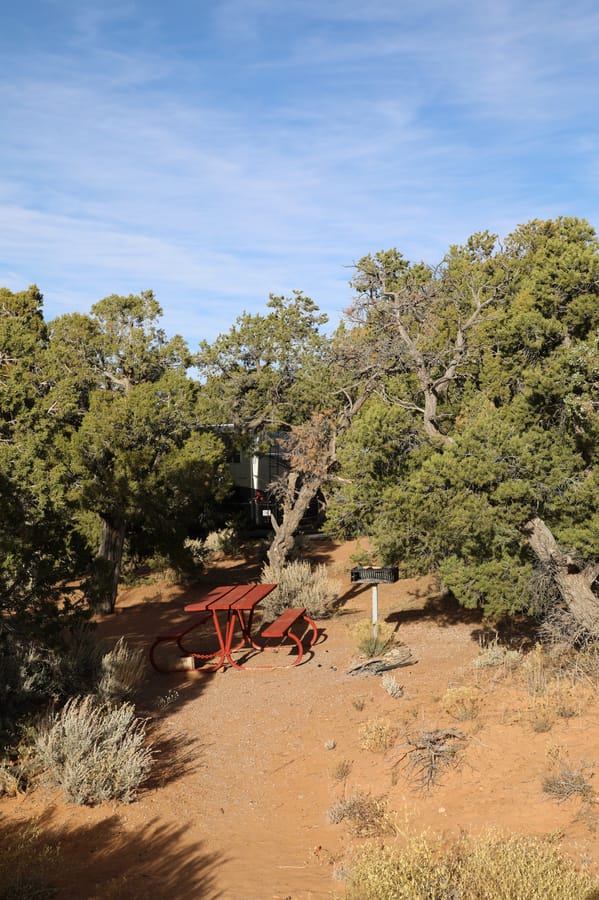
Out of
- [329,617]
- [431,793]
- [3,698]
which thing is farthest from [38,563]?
[329,617]

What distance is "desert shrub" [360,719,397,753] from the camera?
757 cm

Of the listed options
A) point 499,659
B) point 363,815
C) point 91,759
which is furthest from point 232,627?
point 363,815

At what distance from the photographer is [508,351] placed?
1018cm

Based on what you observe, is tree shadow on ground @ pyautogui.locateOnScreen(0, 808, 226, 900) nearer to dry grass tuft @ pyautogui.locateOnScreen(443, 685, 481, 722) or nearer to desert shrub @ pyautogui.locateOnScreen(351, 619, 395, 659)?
dry grass tuft @ pyautogui.locateOnScreen(443, 685, 481, 722)

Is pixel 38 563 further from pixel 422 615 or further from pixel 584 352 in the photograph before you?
pixel 422 615

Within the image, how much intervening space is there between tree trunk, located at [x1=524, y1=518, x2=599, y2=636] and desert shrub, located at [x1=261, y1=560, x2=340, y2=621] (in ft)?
19.9

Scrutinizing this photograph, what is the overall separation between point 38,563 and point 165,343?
8.94 meters

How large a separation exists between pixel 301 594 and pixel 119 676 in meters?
5.58

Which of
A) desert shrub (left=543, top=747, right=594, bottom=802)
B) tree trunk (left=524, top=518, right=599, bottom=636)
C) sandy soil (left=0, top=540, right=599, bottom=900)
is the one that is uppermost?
tree trunk (left=524, top=518, right=599, bottom=636)

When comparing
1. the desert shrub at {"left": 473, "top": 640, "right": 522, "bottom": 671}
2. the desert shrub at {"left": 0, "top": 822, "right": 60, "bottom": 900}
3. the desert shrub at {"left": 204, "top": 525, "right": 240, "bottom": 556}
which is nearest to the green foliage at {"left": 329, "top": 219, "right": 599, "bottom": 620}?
the desert shrub at {"left": 473, "top": 640, "right": 522, "bottom": 671}

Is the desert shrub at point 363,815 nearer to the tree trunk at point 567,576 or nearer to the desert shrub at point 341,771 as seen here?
the desert shrub at point 341,771

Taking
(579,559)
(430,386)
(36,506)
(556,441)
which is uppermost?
(430,386)

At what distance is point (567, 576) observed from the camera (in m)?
9.45

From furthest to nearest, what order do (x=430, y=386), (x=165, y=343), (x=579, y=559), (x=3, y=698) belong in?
(x=165, y=343), (x=430, y=386), (x=579, y=559), (x=3, y=698)
